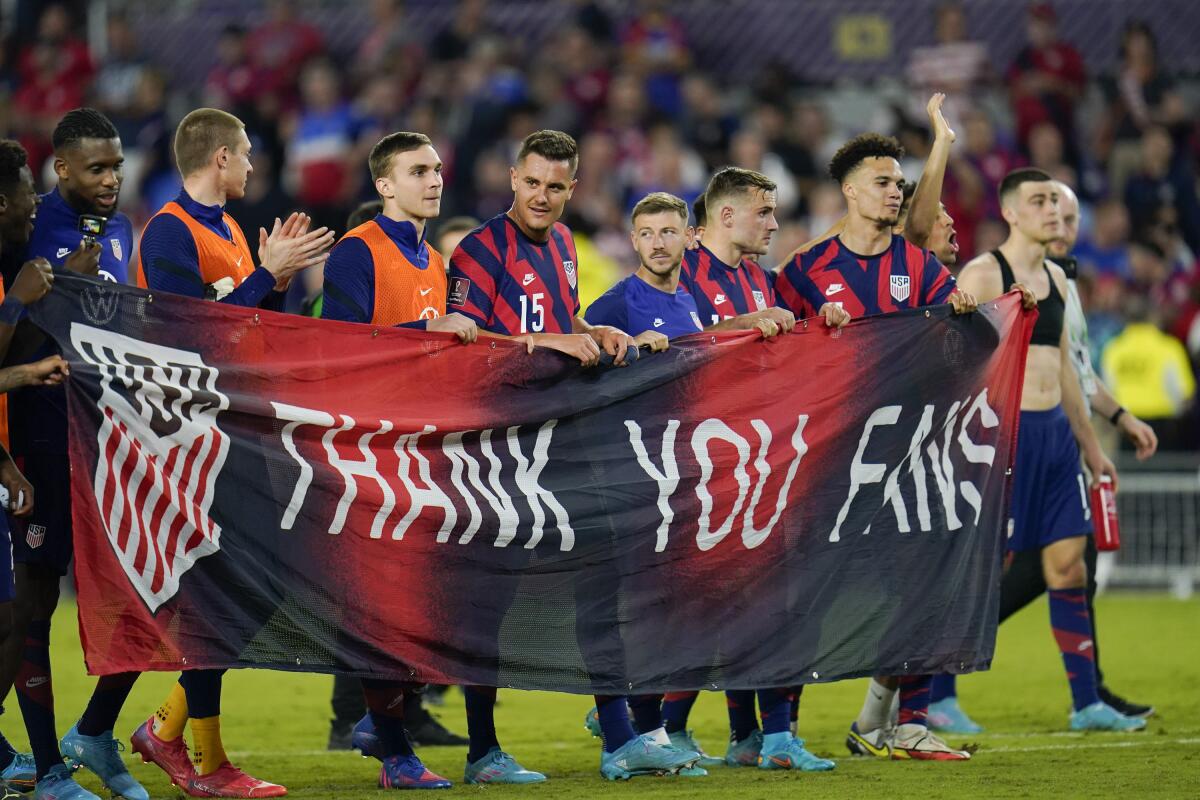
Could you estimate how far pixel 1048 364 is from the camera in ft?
29.7

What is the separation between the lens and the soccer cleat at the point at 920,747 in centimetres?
775

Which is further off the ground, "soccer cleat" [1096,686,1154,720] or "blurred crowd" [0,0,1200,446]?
"blurred crowd" [0,0,1200,446]

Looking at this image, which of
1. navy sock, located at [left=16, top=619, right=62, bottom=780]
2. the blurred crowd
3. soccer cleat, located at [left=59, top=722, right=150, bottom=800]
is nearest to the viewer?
navy sock, located at [left=16, top=619, right=62, bottom=780]

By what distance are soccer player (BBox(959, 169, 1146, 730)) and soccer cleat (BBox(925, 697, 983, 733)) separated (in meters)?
0.50

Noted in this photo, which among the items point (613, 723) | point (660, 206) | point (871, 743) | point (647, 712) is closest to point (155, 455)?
point (613, 723)

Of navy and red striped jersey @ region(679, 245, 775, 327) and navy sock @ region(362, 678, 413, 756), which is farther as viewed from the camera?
navy and red striped jersey @ region(679, 245, 775, 327)

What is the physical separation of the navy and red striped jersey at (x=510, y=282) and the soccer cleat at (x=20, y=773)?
8.29 feet

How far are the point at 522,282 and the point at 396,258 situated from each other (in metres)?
0.52

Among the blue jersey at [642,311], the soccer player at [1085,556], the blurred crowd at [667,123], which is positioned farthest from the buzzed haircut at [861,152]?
the blurred crowd at [667,123]

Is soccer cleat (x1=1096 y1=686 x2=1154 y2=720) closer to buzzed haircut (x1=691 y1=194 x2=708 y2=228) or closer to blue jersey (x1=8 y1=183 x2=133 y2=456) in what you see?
buzzed haircut (x1=691 y1=194 x2=708 y2=228)

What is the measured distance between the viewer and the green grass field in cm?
693

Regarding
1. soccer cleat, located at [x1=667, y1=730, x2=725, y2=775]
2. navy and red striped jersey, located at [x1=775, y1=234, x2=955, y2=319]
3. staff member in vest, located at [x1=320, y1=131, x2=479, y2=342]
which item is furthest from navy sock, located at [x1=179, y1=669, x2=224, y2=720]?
navy and red striped jersey, located at [x1=775, y1=234, x2=955, y2=319]

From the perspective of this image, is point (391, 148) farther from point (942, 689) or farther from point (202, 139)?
point (942, 689)

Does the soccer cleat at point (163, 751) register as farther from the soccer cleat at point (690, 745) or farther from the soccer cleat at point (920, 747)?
the soccer cleat at point (920, 747)
